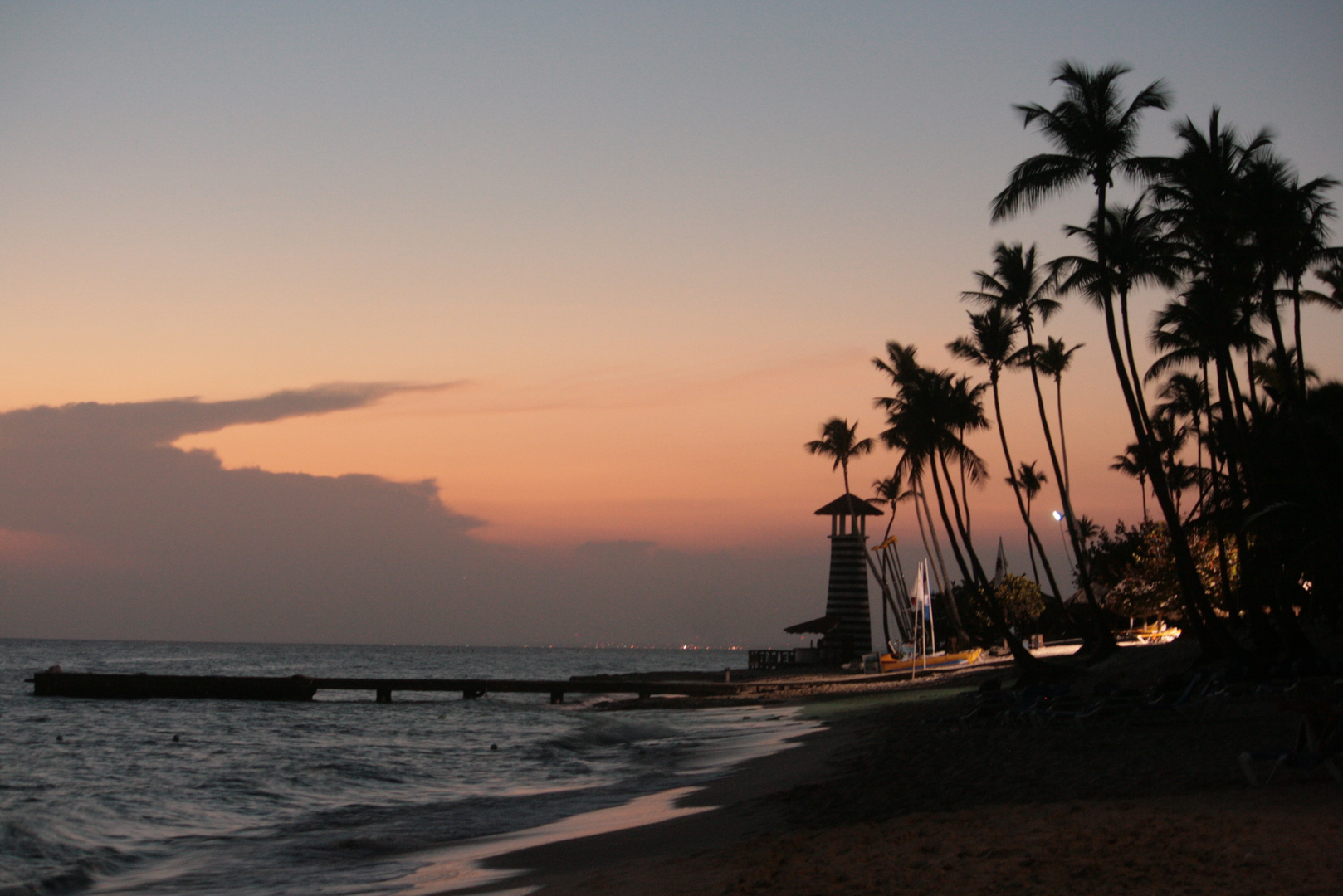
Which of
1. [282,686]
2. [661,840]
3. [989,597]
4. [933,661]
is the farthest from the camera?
[282,686]

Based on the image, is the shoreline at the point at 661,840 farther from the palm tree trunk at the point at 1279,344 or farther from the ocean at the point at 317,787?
the palm tree trunk at the point at 1279,344

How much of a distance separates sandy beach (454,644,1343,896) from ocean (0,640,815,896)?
2.13 metres

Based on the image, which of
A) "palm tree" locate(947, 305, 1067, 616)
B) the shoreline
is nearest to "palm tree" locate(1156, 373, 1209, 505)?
"palm tree" locate(947, 305, 1067, 616)

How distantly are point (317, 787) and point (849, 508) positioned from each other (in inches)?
1690

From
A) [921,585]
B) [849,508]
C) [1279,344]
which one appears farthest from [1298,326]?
[849,508]

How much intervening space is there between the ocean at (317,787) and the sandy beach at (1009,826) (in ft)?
6.97

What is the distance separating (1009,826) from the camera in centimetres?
937

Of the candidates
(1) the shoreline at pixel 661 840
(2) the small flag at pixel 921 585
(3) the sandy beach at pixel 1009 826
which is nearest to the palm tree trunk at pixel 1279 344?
(3) the sandy beach at pixel 1009 826

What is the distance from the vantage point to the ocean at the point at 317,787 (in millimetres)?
12977

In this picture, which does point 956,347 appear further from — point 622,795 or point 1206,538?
point 622,795

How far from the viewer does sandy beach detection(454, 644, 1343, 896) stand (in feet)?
24.5

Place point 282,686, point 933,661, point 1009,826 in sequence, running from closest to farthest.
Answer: point 1009,826 → point 933,661 → point 282,686

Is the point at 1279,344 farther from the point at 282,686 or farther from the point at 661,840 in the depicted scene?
the point at 282,686

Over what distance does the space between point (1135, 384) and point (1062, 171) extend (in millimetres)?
5863
